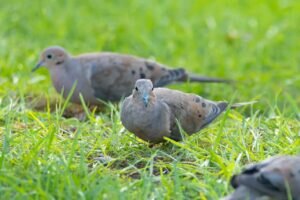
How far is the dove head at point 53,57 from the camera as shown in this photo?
7.24 meters

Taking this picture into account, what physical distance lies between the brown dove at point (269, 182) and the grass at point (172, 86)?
213 mm

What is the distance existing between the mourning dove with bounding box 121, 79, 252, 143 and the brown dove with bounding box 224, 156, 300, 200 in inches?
43.0

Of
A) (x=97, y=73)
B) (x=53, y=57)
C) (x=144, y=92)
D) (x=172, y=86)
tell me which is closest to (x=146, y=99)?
(x=144, y=92)

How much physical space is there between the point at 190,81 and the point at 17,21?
2509 millimetres

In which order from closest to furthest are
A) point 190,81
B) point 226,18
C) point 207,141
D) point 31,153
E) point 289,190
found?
point 289,190 < point 31,153 < point 207,141 < point 190,81 < point 226,18

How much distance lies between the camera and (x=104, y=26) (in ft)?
31.6

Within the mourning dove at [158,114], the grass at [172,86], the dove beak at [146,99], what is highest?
the dove beak at [146,99]

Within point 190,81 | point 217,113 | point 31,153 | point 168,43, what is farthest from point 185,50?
point 31,153

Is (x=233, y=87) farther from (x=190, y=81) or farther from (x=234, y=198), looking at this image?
(x=234, y=198)

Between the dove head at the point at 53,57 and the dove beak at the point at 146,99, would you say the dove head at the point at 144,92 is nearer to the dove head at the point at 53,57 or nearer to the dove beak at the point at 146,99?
the dove beak at the point at 146,99

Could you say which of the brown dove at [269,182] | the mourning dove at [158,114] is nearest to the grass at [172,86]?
the mourning dove at [158,114]

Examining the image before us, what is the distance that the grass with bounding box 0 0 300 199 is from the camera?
4430 millimetres

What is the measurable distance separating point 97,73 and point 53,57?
0.44m

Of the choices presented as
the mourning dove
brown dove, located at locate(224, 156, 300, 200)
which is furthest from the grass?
brown dove, located at locate(224, 156, 300, 200)
